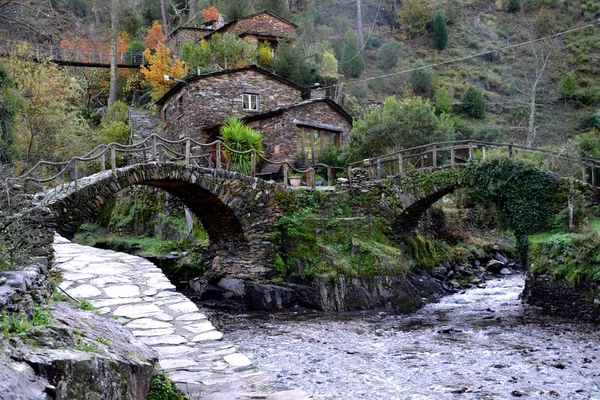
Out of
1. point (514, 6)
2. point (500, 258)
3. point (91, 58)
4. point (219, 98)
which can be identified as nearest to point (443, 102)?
point (500, 258)

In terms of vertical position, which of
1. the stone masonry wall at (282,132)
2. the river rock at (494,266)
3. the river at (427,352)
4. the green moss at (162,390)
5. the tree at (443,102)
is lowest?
the river at (427,352)

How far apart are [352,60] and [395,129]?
2303 centimetres

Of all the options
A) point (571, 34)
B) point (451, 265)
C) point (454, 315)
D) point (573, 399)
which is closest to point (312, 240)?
point (454, 315)

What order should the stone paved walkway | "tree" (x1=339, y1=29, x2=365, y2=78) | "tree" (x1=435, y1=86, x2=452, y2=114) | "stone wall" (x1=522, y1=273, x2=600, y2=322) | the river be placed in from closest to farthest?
the stone paved walkway → the river → "stone wall" (x1=522, y1=273, x2=600, y2=322) → "tree" (x1=435, y1=86, x2=452, y2=114) → "tree" (x1=339, y1=29, x2=365, y2=78)

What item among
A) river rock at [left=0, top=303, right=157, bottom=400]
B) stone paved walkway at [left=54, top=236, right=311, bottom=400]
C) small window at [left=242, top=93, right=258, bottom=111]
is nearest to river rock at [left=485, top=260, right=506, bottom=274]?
small window at [left=242, top=93, right=258, bottom=111]

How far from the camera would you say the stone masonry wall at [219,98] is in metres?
25.2

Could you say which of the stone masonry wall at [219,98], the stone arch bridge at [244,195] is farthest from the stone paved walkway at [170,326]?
the stone masonry wall at [219,98]

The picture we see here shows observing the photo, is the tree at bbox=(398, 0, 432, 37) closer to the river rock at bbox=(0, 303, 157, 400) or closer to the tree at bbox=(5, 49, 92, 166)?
the tree at bbox=(5, 49, 92, 166)

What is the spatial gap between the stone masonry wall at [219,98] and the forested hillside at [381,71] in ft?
12.1

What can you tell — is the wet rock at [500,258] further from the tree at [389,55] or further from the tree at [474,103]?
the tree at [389,55]

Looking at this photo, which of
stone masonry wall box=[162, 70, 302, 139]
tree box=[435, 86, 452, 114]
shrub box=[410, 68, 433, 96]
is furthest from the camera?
shrub box=[410, 68, 433, 96]

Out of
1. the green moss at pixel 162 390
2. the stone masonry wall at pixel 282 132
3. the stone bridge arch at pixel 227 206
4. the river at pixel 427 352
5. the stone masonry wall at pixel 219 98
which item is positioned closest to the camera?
the green moss at pixel 162 390

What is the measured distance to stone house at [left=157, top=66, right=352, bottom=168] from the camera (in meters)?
24.5

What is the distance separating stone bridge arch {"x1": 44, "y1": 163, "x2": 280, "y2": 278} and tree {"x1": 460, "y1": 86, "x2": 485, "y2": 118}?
88.0 ft
